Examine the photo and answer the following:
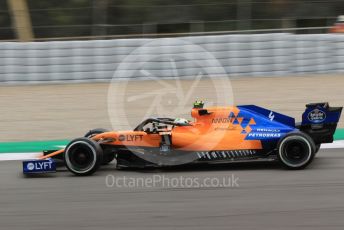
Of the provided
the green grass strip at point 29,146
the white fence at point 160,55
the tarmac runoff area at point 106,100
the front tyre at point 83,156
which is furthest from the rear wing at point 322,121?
the white fence at point 160,55

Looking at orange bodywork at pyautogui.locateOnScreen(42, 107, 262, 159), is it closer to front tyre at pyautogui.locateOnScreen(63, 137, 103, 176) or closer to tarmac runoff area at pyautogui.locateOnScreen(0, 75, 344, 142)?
front tyre at pyautogui.locateOnScreen(63, 137, 103, 176)

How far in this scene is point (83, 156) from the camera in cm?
659

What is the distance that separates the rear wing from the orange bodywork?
0.64m

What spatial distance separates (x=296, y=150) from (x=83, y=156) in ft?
7.55

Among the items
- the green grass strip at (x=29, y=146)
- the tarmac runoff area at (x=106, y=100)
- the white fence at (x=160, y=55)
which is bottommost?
the green grass strip at (x=29, y=146)

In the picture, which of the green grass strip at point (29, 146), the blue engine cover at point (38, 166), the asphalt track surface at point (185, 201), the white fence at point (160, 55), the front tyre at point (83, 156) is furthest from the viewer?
the white fence at point (160, 55)

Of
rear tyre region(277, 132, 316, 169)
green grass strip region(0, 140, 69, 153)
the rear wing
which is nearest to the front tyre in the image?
green grass strip region(0, 140, 69, 153)

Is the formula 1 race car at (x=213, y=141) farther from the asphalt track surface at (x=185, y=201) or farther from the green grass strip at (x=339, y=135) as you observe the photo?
the green grass strip at (x=339, y=135)

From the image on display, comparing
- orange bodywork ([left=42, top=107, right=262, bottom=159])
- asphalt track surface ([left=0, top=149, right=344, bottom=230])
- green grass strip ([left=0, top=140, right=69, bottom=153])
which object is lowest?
asphalt track surface ([left=0, top=149, right=344, bottom=230])

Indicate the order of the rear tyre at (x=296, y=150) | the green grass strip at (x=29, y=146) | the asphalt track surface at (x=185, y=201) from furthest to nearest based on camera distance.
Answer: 1. the green grass strip at (x=29, y=146)
2. the rear tyre at (x=296, y=150)
3. the asphalt track surface at (x=185, y=201)

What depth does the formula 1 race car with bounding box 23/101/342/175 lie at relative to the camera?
6.40 metres

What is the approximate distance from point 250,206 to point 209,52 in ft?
27.3

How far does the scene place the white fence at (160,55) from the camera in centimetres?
1316

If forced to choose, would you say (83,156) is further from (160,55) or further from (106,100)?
(160,55)
